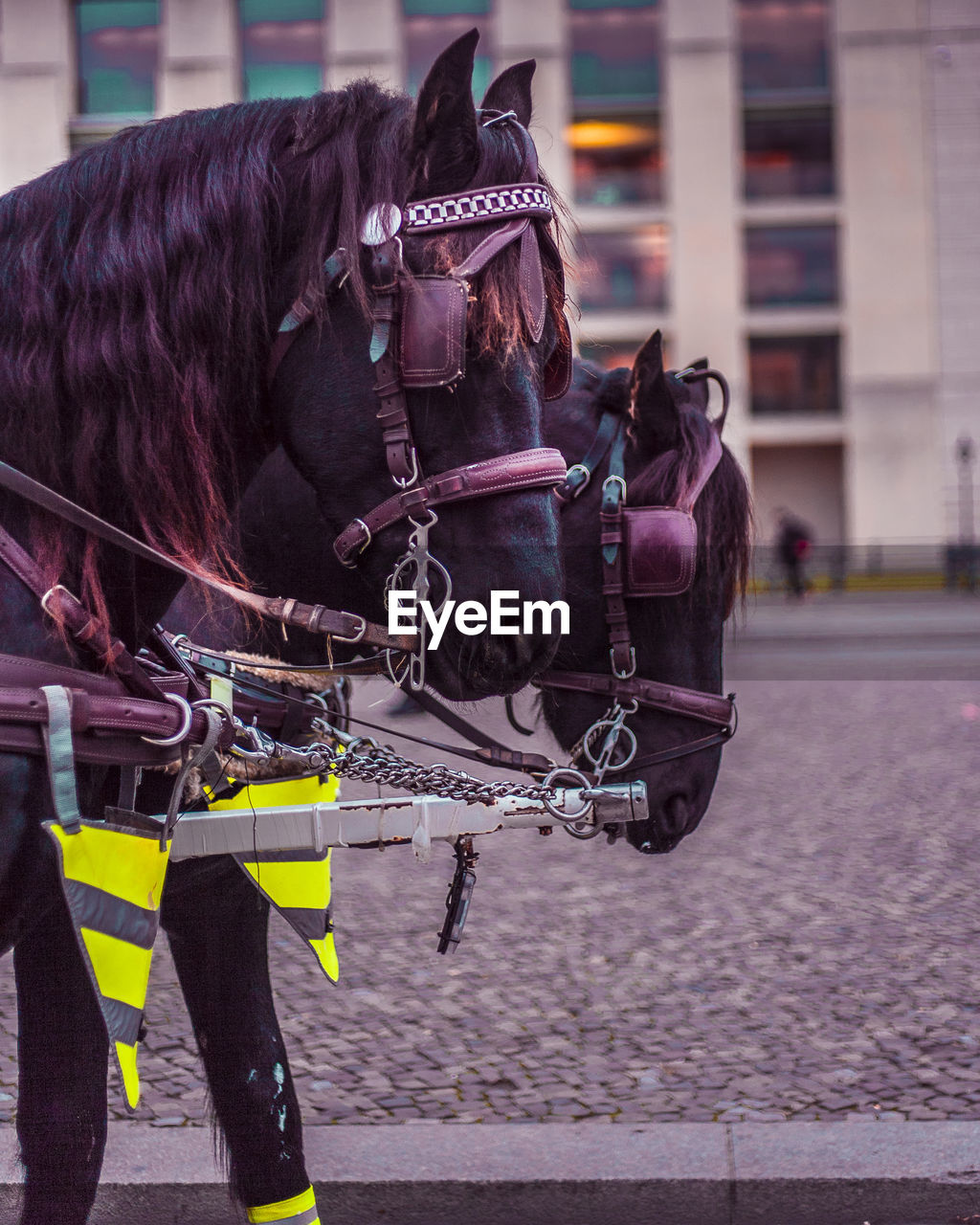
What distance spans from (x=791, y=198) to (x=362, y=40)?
13.7m

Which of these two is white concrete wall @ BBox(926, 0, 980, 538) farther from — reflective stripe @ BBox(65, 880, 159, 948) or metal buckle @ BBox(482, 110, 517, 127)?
reflective stripe @ BBox(65, 880, 159, 948)

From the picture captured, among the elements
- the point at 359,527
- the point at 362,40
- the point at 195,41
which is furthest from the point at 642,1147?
the point at 362,40

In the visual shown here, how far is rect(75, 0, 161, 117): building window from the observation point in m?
13.1

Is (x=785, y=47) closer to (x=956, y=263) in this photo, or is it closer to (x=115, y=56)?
(x=956, y=263)

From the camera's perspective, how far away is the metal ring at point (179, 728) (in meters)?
1.72

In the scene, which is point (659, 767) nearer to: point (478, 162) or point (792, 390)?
point (478, 162)

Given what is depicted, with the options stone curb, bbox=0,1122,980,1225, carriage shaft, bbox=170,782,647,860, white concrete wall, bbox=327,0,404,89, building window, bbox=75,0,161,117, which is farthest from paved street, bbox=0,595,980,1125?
white concrete wall, bbox=327,0,404,89

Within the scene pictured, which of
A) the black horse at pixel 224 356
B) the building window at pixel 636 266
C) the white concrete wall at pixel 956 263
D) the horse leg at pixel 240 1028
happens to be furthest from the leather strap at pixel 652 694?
the white concrete wall at pixel 956 263

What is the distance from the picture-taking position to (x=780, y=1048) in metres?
3.52

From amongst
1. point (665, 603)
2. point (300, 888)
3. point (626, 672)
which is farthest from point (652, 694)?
point (300, 888)

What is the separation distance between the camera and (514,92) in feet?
6.18

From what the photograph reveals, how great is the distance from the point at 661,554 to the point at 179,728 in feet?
4.31

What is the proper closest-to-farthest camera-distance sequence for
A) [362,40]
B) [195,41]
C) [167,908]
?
[167,908] < [195,41] < [362,40]

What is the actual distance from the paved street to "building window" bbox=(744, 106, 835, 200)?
26.9m
